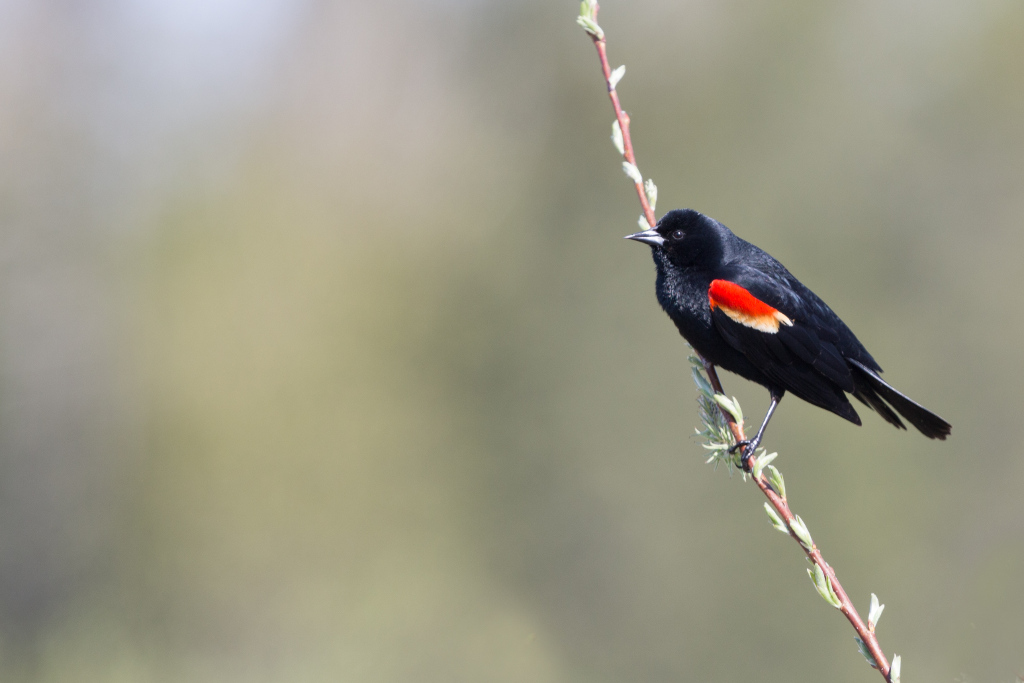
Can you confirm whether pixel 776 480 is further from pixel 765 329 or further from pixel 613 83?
pixel 765 329

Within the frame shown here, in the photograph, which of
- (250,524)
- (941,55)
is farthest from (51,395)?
(941,55)

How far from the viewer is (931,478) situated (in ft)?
39.4

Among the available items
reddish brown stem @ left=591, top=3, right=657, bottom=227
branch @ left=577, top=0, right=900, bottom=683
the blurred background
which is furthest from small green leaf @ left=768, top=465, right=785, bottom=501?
the blurred background

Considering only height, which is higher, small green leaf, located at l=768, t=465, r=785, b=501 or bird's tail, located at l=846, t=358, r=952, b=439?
small green leaf, located at l=768, t=465, r=785, b=501

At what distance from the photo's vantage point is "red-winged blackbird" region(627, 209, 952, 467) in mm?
3002

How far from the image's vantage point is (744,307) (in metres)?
3.02

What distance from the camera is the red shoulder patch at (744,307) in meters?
3.01

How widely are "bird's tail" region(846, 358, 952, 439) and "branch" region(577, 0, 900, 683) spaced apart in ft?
2.38

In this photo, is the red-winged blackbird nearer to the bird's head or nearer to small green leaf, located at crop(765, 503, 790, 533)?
the bird's head

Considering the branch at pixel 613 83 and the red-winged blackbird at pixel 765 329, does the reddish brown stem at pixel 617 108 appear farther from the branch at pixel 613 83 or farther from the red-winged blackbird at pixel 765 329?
the red-winged blackbird at pixel 765 329

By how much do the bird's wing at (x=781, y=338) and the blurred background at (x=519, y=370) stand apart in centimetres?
729

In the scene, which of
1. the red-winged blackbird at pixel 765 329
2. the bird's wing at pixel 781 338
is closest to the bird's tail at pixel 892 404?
the red-winged blackbird at pixel 765 329

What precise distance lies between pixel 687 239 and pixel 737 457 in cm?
138

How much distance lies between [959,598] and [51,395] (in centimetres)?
1511
